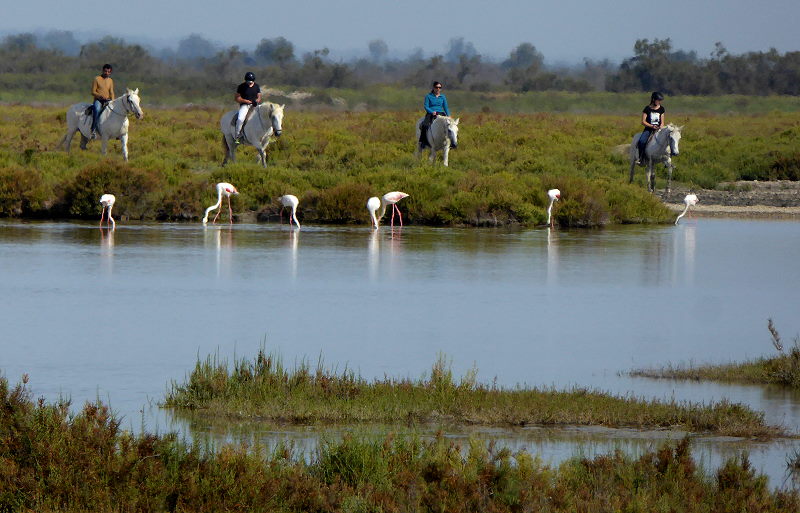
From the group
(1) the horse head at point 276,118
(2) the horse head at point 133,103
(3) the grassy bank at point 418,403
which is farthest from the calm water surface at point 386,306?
(2) the horse head at point 133,103

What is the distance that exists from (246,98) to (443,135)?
14.8 ft

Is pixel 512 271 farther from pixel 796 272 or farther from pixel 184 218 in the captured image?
pixel 184 218

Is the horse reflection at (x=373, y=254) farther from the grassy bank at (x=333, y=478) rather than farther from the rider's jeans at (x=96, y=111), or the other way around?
the rider's jeans at (x=96, y=111)

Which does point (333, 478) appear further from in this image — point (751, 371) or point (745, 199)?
point (745, 199)

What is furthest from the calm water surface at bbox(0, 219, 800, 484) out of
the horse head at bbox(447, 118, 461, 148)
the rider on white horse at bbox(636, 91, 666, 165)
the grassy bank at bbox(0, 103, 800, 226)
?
the rider on white horse at bbox(636, 91, 666, 165)

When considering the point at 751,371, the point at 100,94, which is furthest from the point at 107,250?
the point at 100,94

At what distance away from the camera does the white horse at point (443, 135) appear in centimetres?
3284

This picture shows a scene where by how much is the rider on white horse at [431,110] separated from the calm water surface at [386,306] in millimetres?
9773

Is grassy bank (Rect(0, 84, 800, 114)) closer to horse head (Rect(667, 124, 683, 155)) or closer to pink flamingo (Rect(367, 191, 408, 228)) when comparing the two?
horse head (Rect(667, 124, 683, 155))

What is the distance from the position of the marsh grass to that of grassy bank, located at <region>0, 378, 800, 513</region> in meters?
3.34

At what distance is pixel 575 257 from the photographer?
2094 centimetres

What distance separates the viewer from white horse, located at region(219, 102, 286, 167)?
31.5 meters

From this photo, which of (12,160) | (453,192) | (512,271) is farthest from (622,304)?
(12,160)

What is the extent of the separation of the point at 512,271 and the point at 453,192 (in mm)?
9256
